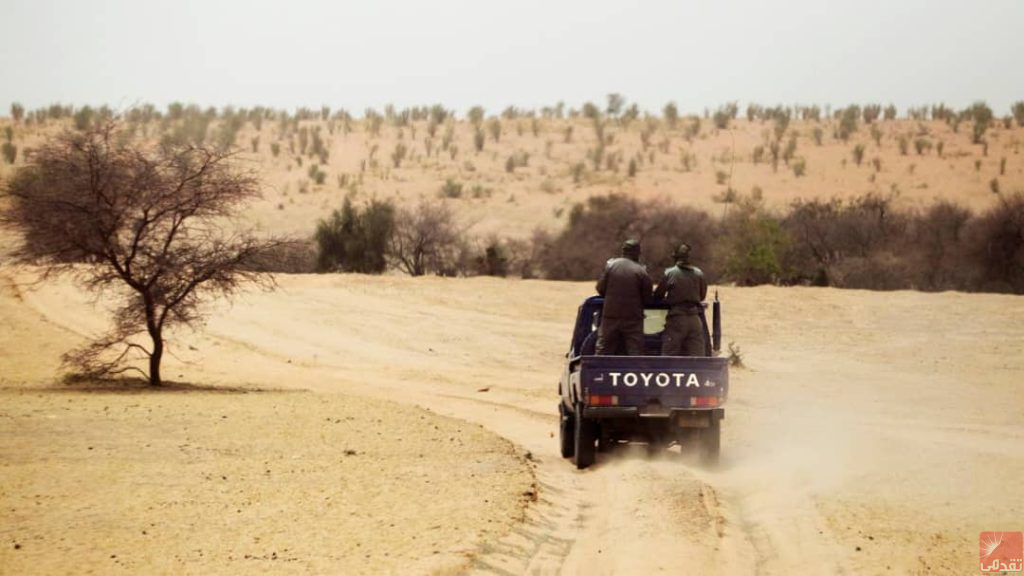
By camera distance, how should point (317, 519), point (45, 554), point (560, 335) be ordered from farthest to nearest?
1. point (560, 335)
2. point (317, 519)
3. point (45, 554)

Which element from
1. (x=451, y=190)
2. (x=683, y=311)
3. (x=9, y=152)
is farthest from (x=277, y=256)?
(x=9, y=152)

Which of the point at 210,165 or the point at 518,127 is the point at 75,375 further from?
the point at 518,127

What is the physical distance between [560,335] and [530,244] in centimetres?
1452

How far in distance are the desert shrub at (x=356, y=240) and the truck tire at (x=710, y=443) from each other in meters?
29.7

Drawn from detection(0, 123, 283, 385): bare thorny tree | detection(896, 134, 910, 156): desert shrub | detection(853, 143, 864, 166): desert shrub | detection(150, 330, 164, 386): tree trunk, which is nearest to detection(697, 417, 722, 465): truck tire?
detection(0, 123, 283, 385): bare thorny tree

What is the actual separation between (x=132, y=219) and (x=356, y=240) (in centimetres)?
2245

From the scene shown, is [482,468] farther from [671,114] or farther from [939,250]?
[671,114]

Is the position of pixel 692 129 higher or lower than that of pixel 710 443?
higher

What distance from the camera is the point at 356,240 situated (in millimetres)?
43812

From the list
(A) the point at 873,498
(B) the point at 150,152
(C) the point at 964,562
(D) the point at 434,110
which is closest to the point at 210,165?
(B) the point at 150,152

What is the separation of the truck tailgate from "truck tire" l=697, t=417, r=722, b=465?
361mm

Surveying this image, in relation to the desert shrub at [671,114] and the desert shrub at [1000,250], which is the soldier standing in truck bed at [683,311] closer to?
the desert shrub at [1000,250]

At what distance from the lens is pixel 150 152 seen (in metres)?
22.1

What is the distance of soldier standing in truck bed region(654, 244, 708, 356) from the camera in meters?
15.0
